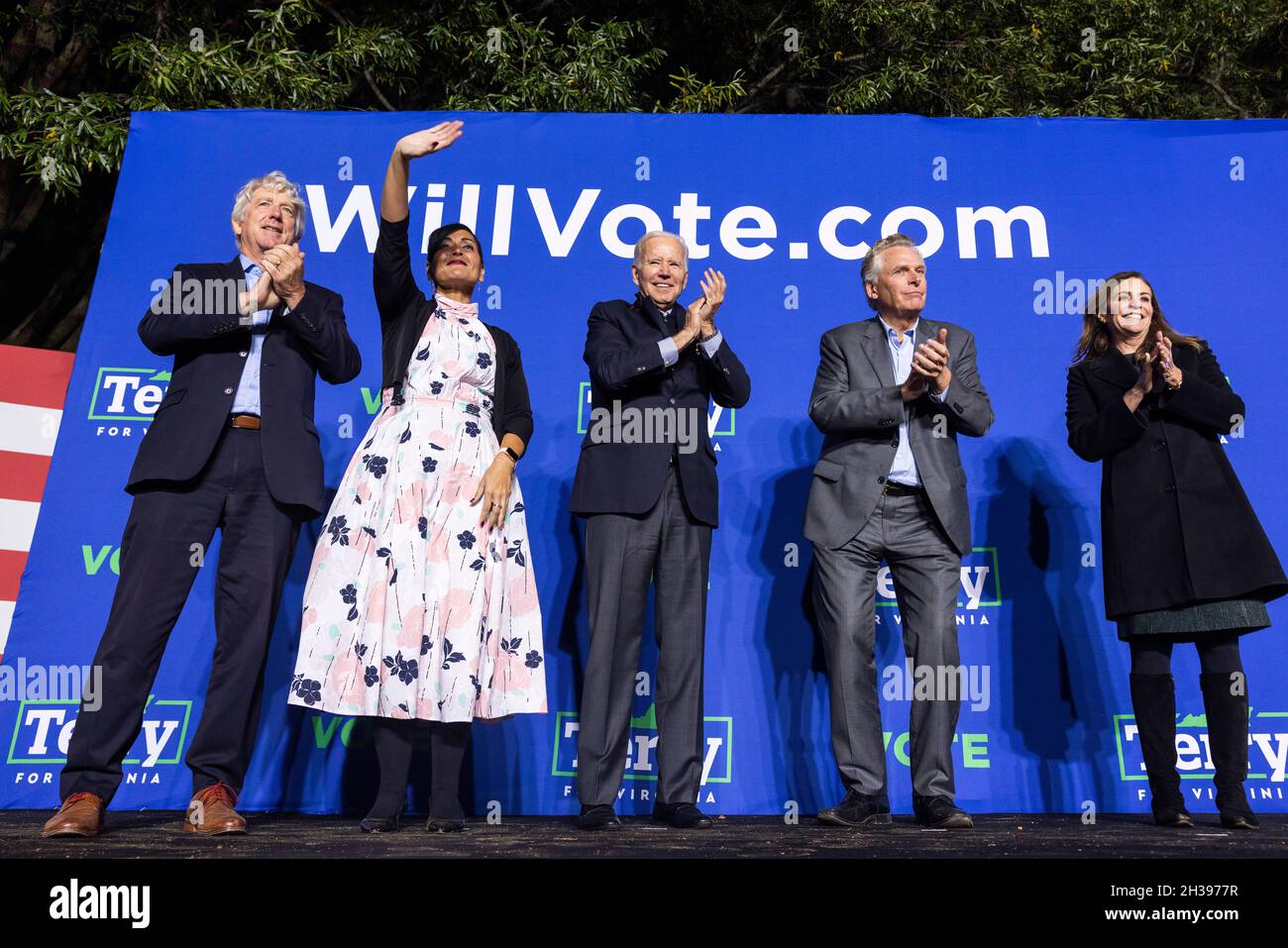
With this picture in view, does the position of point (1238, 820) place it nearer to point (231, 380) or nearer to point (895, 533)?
point (895, 533)

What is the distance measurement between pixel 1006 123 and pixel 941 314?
924 mm

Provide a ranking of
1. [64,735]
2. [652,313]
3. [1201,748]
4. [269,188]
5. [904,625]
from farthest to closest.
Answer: [1201,748] → [64,735] → [652,313] → [904,625] → [269,188]

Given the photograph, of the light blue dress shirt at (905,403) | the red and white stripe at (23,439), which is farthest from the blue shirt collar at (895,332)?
the red and white stripe at (23,439)

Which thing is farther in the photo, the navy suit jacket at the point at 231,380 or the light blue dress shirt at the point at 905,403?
the light blue dress shirt at the point at 905,403

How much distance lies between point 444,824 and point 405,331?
1.37 metres

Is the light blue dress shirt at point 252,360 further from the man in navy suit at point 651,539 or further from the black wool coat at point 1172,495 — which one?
the black wool coat at point 1172,495

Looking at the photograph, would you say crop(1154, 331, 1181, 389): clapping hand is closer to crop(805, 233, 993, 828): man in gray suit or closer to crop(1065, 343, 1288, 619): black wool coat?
crop(1065, 343, 1288, 619): black wool coat

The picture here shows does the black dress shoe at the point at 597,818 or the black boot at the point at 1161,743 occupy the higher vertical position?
the black boot at the point at 1161,743

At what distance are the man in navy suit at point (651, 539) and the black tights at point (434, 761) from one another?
1.15 feet

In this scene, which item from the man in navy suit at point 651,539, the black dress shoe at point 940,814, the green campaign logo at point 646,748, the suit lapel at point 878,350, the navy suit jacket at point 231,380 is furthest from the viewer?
the green campaign logo at point 646,748

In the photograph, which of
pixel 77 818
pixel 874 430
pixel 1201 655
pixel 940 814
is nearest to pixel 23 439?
pixel 77 818

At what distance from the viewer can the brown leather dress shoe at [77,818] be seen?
112 inches

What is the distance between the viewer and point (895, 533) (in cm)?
341
